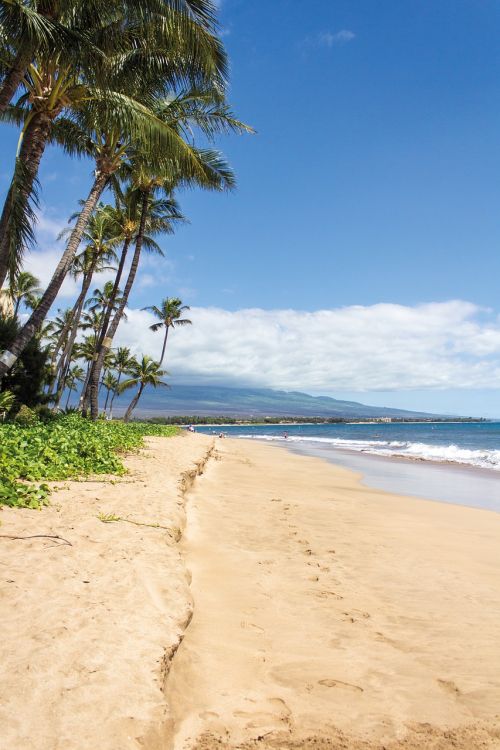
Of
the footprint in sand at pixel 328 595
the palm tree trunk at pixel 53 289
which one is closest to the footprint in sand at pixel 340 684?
the footprint in sand at pixel 328 595

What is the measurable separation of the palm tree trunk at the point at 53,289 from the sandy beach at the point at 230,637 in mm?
5225

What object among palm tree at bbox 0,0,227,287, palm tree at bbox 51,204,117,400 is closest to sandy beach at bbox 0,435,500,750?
palm tree at bbox 0,0,227,287

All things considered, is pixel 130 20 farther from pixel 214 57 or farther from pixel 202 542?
pixel 202 542

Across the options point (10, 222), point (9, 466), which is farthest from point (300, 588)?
point (10, 222)

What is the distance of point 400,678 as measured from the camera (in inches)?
126

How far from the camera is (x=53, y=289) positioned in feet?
38.8

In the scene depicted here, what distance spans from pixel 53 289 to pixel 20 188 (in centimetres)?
276

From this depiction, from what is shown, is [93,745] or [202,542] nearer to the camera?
[93,745]

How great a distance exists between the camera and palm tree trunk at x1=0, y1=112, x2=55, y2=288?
9.52 metres

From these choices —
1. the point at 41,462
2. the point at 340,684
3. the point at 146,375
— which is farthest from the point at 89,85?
the point at 146,375

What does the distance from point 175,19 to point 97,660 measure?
11.6 metres

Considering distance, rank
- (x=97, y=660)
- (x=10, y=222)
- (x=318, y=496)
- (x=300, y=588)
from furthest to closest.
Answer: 1. (x=318, y=496)
2. (x=10, y=222)
3. (x=300, y=588)
4. (x=97, y=660)

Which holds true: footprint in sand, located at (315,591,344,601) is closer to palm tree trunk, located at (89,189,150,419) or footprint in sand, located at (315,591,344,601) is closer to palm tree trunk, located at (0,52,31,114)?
palm tree trunk, located at (0,52,31,114)

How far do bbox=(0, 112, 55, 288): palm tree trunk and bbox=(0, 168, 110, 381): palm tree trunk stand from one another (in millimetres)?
1219
